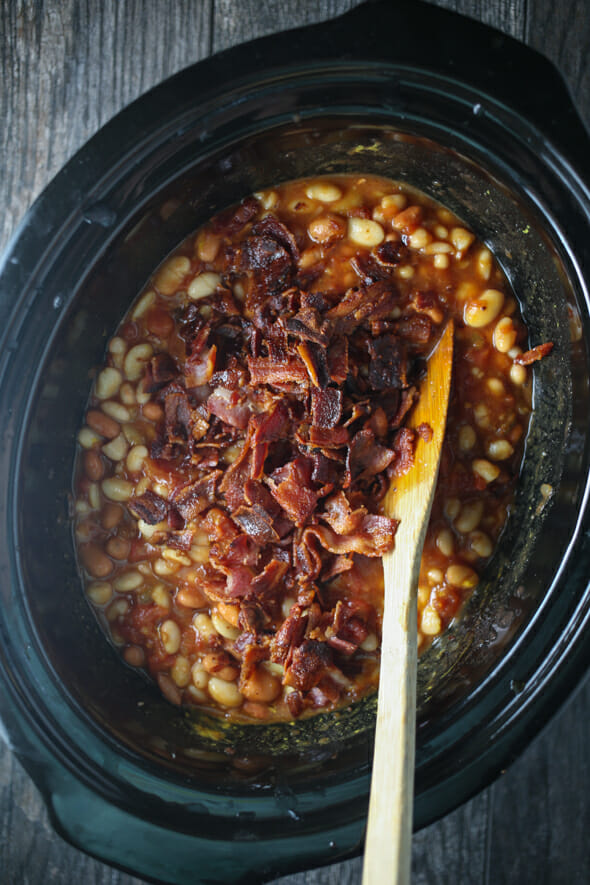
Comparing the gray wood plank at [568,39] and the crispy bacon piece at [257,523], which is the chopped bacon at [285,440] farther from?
the gray wood plank at [568,39]

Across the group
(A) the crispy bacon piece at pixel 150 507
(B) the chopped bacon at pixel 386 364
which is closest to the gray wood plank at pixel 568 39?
(B) the chopped bacon at pixel 386 364

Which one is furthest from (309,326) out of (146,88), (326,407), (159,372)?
(146,88)

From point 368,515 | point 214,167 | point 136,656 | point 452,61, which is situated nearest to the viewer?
point 452,61

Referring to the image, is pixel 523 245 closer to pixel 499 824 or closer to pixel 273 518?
pixel 273 518

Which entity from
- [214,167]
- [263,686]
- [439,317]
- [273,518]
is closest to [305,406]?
[273,518]

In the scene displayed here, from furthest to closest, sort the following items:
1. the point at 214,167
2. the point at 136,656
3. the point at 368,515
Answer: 1. the point at 136,656
2. the point at 368,515
3. the point at 214,167

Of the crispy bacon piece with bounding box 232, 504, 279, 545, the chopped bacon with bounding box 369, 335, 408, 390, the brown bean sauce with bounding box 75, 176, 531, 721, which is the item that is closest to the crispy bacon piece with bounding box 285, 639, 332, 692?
the brown bean sauce with bounding box 75, 176, 531, 721

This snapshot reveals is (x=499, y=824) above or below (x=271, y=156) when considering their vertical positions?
below
